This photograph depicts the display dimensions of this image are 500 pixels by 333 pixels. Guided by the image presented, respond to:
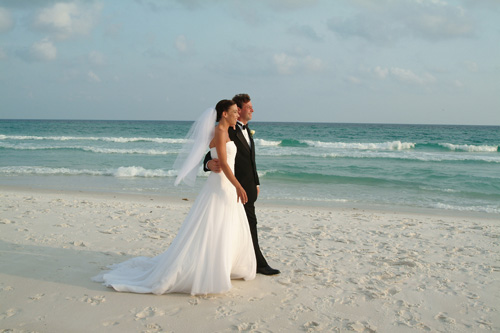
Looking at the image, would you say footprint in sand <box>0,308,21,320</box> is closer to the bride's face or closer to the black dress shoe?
the black dress shoe

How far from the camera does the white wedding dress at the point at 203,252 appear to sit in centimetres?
395

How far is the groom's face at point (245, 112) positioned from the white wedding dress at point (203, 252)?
41cm

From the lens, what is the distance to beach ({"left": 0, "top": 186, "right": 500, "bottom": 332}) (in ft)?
11.4

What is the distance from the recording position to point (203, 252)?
399 cm

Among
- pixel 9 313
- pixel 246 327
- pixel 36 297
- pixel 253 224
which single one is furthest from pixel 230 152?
pixel 9 313

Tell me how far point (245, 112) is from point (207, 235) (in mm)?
1352

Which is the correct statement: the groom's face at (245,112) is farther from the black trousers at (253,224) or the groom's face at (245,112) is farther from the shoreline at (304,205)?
the shoreline at (304,205)

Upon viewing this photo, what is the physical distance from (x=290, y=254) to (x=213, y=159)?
2.09 metres

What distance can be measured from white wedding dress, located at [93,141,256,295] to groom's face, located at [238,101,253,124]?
0.41 m

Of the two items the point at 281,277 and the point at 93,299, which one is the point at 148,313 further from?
the point at 281,277

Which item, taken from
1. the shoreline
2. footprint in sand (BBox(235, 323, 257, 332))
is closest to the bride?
footprint in sand (BBox(235, 323, 257, 332))

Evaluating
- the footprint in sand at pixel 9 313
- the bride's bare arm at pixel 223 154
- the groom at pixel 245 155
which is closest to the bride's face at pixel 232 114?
the bride's bare arm at pixel 223 154

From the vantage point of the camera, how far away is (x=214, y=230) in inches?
159

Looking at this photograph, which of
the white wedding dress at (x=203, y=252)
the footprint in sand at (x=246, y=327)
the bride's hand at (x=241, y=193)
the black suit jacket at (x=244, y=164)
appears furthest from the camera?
the black suit jacket at (x=244, y=164)
